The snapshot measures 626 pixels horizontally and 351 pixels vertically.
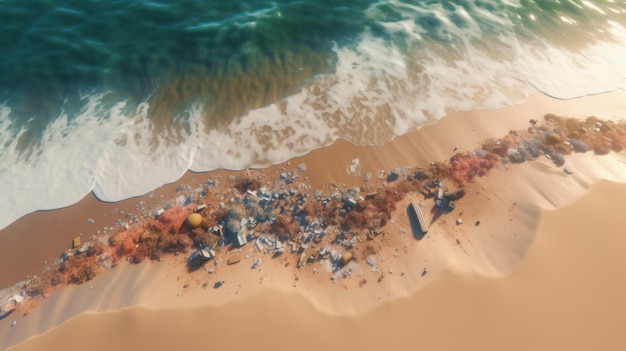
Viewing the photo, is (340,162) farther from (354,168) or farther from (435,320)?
(435,320)

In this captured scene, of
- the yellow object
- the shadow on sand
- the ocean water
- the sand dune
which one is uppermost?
the ocean water

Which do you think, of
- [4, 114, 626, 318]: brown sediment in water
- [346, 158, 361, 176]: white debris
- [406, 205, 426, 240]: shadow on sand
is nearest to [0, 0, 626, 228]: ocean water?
[346, 158, 361, 176]: white debris

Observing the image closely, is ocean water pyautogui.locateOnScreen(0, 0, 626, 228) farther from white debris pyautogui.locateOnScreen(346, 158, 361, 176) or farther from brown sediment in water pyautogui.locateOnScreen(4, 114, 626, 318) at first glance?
brown sediment in water pyautogui.locateOnScreen(4, 114, 626, 318)

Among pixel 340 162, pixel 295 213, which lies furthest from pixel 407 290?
pixel 340 162

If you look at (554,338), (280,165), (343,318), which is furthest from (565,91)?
(343,318)

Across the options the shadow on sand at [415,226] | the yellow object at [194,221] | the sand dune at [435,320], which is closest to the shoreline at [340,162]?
the yellow object at [194,221]

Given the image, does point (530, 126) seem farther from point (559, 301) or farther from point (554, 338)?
point (554, 338)
